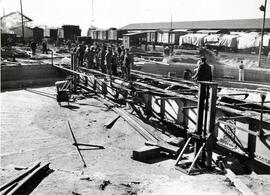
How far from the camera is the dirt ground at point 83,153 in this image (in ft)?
21.6

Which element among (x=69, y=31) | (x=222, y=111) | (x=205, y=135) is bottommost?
(x=205, y=135)

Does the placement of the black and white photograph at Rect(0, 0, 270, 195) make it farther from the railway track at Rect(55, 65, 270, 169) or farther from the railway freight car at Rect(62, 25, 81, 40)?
the railway freight car at Rect(62, 25, 81, 40)

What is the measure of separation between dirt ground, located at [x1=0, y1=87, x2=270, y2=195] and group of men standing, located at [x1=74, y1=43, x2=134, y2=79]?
7.03 feet

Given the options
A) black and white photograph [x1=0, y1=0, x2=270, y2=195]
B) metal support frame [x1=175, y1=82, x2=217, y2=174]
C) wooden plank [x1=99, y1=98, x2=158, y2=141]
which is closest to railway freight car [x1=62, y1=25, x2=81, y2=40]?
black and white photograph [x1=0, y1=0, x2=270, y2=195]

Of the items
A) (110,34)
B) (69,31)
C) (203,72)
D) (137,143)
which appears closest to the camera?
(203,72)

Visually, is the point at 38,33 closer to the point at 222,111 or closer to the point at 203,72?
the point at 203,72

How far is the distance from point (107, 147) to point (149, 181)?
14.5 ft

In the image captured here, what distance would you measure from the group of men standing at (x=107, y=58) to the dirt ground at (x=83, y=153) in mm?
2144

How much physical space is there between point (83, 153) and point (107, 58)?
339 inches

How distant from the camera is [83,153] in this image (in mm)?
10469

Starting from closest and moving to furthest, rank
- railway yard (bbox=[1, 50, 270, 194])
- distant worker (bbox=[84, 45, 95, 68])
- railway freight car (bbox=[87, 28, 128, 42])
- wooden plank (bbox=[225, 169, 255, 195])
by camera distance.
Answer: wooden plank (bbox=[225, 169, 255, 195]) → railway yard (bbox=[1, 50, 270, 194]) → distant worker (bbox=[84, 45, 95, 68]) → railway freight car (bbox=[87, 28, 128, 42])

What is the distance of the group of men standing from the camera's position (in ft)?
57.3

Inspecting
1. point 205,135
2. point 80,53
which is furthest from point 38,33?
point 205,135

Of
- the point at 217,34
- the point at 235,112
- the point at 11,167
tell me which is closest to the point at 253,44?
the point at 217,34
